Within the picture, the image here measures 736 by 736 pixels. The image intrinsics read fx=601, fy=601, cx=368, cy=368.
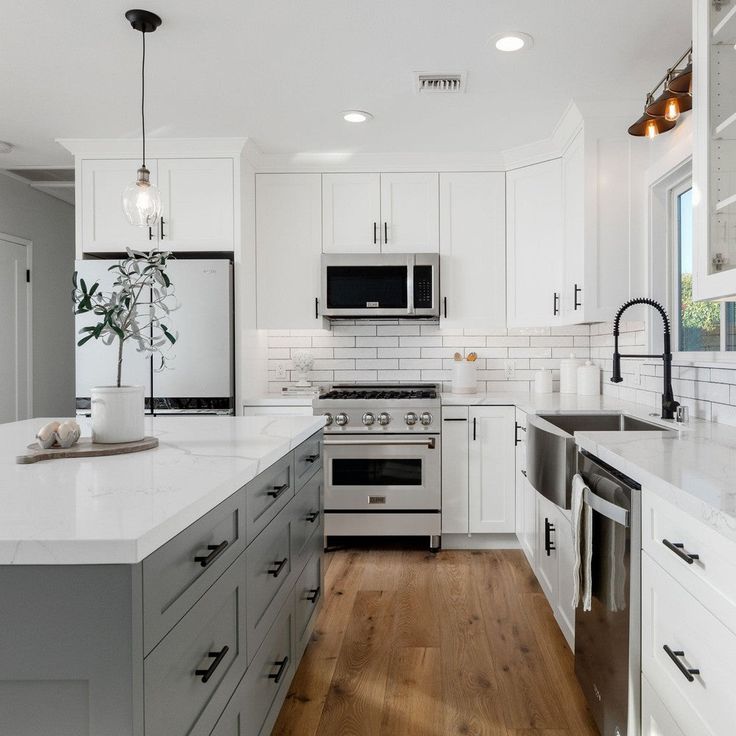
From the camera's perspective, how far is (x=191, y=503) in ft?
3.64

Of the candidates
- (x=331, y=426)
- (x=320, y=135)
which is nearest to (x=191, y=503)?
(x=331, y=426)

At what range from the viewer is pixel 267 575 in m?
1.68

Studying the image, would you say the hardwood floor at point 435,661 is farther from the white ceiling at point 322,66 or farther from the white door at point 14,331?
the white door at point 14,331

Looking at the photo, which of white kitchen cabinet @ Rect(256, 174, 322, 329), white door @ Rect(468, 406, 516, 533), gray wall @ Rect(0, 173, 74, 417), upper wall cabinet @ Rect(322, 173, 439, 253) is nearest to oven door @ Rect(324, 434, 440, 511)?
white door @ Rect(468, 406, 516, 533)

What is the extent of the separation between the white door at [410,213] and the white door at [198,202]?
982 millimetres

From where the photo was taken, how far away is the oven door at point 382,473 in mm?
3627

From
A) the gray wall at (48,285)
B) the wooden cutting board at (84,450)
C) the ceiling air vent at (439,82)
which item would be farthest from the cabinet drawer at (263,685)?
the gray wall at (48,285)

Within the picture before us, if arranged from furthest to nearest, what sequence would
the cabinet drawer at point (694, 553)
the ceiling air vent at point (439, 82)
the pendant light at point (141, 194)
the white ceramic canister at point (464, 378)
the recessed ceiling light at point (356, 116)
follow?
the white ceramic canister at point (464, 378)
the recessed ceiling light at point (356, 116)
the ceiling air vent at point (439, 82)
the pendant light at point (141, 194)
the cabinet drawer at point (694, 553)

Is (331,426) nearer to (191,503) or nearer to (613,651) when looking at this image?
(613,651)

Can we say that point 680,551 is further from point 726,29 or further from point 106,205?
point 106,205

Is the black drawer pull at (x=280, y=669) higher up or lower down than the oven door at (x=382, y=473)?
lower down

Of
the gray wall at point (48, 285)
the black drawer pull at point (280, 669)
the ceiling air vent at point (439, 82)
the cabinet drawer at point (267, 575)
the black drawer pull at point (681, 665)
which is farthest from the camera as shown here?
the gray wall at point (48, 285)

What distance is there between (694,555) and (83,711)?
117 cm

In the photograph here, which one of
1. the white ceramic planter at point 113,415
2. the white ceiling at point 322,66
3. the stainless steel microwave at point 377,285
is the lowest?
the white ceramic planter at point 113,415
